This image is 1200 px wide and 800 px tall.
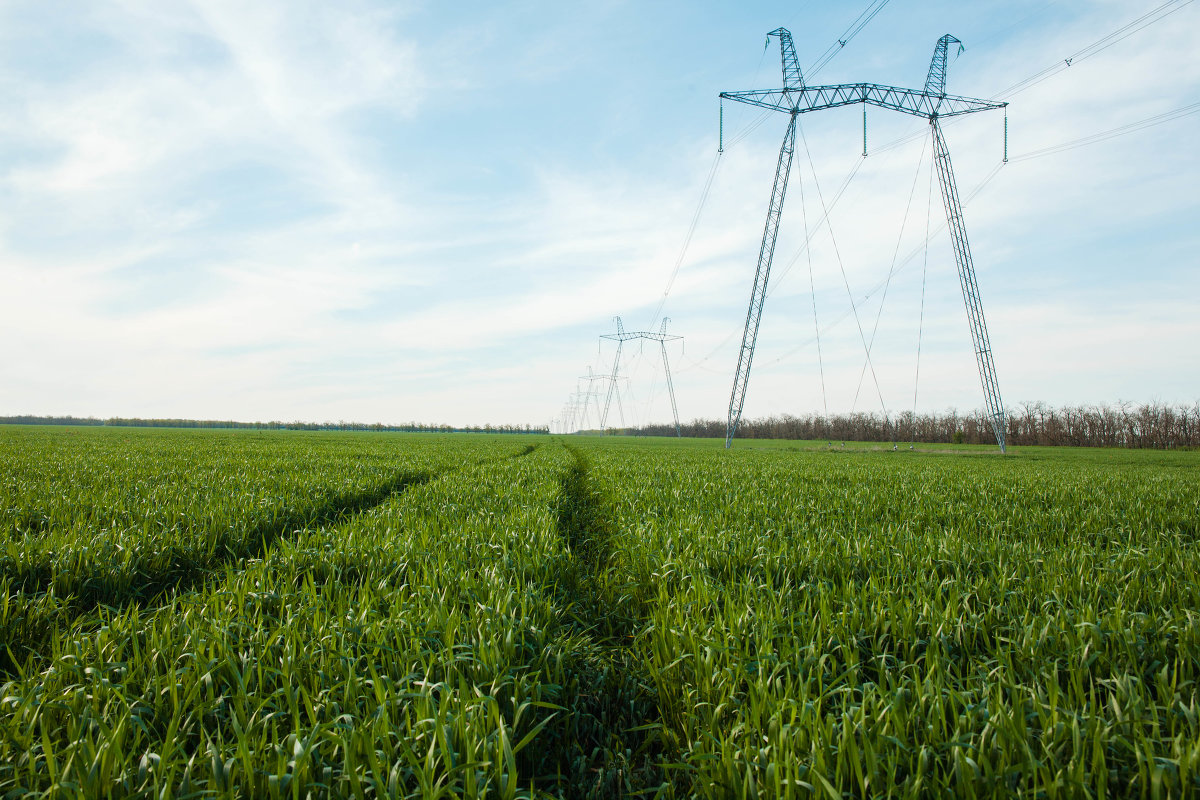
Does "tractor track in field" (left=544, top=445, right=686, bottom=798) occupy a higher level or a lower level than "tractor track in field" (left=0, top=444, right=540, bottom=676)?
lower

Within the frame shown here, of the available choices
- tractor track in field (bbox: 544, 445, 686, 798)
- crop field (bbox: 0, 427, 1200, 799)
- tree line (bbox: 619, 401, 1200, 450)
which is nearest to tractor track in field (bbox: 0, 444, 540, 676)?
crop field (bbox: 0, 427, 1200, 799)

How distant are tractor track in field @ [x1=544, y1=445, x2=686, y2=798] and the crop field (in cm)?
2

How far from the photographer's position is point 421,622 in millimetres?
3283

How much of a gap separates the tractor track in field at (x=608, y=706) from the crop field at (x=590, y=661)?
0.07 feet

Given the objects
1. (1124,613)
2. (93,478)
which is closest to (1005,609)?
(1124,613)

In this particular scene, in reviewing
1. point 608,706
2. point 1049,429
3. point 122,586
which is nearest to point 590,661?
point 608,706

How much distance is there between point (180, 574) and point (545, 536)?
3.66 metres

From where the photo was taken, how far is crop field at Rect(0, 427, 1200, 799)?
2.00 m

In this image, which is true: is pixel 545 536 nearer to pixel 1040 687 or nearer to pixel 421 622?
pixel 421 622

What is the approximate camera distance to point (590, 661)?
3.62 metres

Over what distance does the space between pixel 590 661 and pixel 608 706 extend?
444 mm

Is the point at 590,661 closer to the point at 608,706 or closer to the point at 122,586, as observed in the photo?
the point at 608,706

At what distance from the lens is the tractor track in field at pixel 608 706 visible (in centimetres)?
257

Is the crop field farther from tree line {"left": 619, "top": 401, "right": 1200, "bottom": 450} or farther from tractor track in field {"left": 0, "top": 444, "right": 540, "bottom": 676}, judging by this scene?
tree line {"left": 619, "top": 401, "right": 1200, "bottom": 450}
